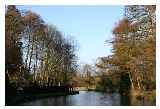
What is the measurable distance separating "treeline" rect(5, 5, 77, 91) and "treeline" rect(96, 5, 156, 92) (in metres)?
0.30

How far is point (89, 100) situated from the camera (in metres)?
24.9

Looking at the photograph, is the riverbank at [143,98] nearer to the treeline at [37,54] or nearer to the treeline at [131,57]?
the treeline at [131,57]

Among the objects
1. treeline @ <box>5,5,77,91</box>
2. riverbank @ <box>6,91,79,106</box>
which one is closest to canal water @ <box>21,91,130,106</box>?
riverbank @ <box>6,91,79,106</box>

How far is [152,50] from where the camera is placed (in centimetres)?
2495

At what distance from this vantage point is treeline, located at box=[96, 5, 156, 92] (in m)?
25.0

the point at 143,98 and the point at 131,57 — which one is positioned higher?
the point at 131,57

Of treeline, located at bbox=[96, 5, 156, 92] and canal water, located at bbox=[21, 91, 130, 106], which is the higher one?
treeline, located at bbox=[96, 5, 156, 92]

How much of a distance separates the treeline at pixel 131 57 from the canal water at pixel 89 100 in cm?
9

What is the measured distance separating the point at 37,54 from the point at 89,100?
23.3 inches

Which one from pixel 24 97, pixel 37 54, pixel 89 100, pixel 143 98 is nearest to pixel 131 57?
pixel 143 98

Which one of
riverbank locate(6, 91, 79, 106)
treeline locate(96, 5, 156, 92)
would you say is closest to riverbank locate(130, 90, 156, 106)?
treeline locate(96, 5, 156, 92)

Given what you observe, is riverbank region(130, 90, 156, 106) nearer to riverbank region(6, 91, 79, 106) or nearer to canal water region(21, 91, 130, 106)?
canal water region(21, 91, 130, 106)

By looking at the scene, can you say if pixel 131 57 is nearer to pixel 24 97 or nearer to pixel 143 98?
pixel 143 98

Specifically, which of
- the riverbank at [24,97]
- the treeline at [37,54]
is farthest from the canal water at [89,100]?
the treeline at [37,54]
